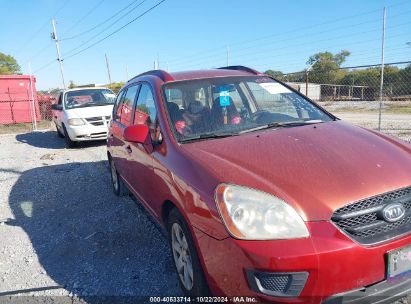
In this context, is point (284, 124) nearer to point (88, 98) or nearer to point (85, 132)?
point (85, 132)

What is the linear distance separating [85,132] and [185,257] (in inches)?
319

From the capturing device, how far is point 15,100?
706 inches

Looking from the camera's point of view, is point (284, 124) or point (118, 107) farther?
point (118, 107)

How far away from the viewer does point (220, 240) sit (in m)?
2.11

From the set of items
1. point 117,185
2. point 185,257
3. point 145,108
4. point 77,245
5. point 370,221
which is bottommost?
point 77,245

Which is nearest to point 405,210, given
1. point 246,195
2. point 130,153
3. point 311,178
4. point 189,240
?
point 311,178

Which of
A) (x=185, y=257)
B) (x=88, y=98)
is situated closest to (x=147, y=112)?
(x=185, y=257)

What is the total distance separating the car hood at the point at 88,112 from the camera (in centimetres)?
1016

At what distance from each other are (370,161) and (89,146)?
31.0ft

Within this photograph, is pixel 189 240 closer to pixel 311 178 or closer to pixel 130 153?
pixel 311 178

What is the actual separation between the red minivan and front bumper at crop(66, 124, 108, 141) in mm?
7148

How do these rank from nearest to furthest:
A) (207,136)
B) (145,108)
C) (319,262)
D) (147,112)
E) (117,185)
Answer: (319,262) → (207,136) → (147,112) → (145,108) → (117,185)

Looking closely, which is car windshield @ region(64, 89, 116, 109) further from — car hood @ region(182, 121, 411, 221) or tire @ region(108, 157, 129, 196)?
car hood @ region(182, 121, 411, 221)

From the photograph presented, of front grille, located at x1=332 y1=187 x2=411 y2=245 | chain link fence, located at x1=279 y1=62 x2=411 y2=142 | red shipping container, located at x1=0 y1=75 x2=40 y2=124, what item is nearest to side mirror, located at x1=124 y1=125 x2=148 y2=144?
front grille, located at x1=332 y1=187 x2=411 y2=245
